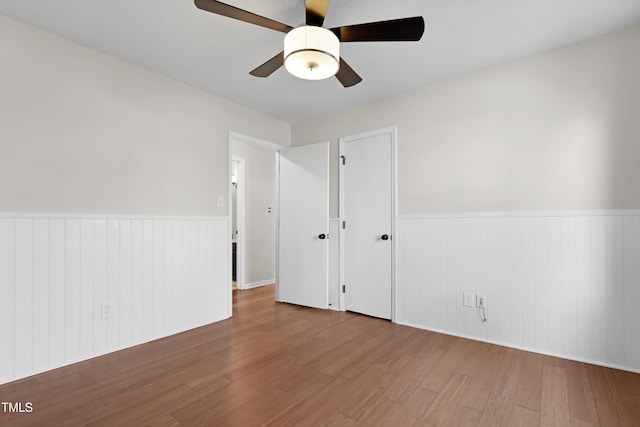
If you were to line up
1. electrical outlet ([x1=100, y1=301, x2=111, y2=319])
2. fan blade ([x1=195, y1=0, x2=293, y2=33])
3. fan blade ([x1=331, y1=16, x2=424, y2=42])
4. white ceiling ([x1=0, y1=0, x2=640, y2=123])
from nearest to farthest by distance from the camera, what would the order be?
1. fan blade ([x1=195, y1=0, x2=293, y2=33])
2. fan blade ([x1=331, y1=16, x2=424, y2=42])
3. white ceiling ([x1=0, y1=0, x2=640, y2=123])
4. electrical outlet ([x1=100, y1=301, x2=111, y2=319])

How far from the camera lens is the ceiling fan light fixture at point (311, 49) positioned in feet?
5.63

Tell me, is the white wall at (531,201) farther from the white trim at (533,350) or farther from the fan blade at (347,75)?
the fan blade at (347,75)

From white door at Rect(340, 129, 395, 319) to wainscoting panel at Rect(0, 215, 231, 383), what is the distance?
60.8 inches

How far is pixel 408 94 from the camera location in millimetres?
3328

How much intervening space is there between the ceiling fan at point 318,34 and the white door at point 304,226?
2005 mm

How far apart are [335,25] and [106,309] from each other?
282 cm

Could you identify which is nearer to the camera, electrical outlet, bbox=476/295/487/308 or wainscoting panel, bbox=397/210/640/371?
wainscoting panel, bbox=397/210/640/371

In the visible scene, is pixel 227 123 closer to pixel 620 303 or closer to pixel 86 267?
pixel 86 267

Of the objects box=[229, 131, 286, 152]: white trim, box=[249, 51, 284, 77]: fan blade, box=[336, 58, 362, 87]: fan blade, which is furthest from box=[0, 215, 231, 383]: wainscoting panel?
box=[336, 58, 362, 87]: fan blade

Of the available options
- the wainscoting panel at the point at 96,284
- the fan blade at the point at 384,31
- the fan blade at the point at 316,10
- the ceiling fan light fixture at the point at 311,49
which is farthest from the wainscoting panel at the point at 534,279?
the wainscoting panel at the point at 96,284

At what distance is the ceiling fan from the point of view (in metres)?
1.68

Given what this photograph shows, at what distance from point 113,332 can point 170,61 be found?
7.66 feet

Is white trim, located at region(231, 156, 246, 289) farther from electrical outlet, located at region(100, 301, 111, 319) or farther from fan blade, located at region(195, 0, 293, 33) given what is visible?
fan blade, located at region(195, 0, 293, 33)

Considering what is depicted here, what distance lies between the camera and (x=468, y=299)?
2902mm
